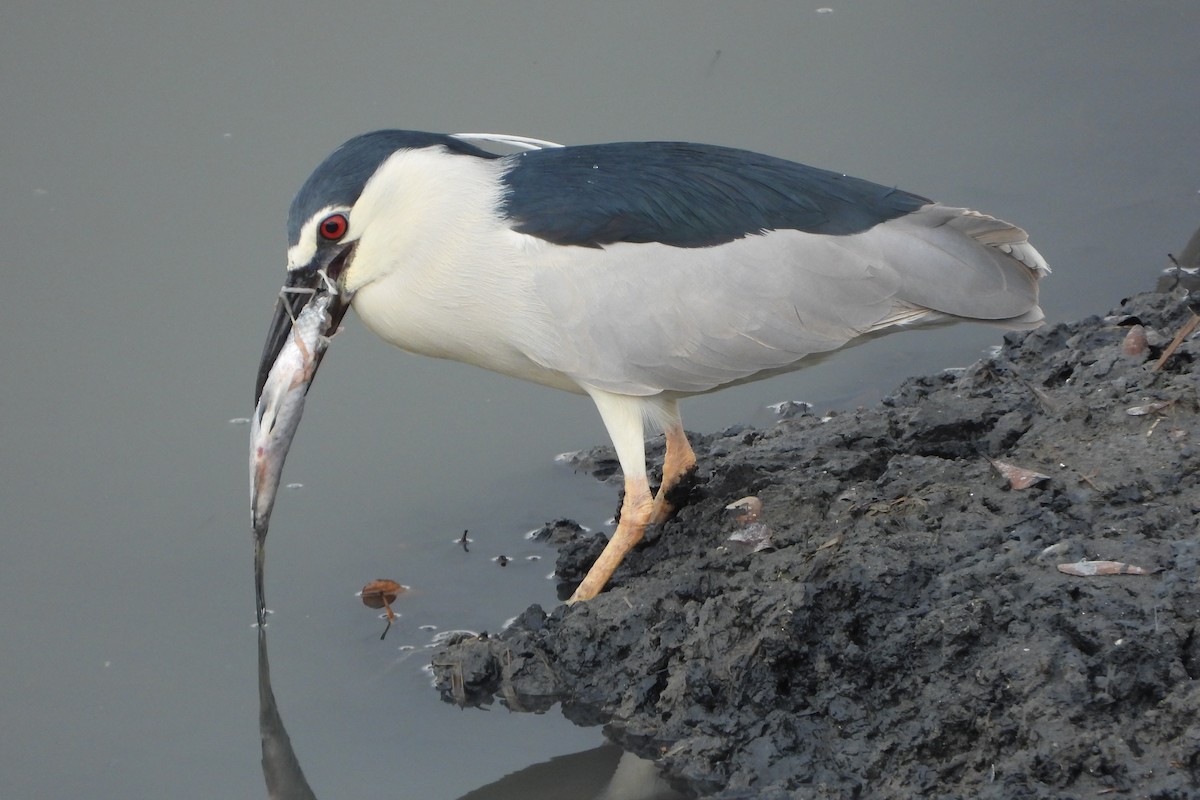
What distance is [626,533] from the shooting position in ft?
14.8

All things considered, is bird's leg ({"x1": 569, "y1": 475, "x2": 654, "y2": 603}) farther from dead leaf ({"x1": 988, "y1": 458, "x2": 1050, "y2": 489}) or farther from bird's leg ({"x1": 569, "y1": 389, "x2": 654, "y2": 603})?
dead leaf ({"x1": 988, "y1": 458, "x2": 1050, "y2": 489})

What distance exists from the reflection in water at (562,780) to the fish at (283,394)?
0.71 meters

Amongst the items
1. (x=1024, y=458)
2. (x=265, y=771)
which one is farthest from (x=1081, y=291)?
(x=265, y=771)

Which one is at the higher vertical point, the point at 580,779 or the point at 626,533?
the point at 626,533

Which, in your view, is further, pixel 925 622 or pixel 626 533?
pixel 626 533

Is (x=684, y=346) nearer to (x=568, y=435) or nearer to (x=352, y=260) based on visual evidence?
(x=352, y=260)

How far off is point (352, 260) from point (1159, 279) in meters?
3.79

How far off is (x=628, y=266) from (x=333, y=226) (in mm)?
892

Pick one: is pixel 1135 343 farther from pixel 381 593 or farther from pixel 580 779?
pixel 381 593

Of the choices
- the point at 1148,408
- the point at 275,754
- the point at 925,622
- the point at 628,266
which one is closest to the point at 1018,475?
the point at 1148,408

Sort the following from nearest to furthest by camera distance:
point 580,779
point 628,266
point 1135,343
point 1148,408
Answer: point 580,779 < point 1148,408 < point 628,266 < point 1135,343

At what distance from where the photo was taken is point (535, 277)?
4.26 metres

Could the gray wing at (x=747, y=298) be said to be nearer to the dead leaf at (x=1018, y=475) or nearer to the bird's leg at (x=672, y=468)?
the bird's leg at (x=672, y=468)

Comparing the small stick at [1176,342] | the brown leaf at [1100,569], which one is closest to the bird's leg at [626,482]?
the brown leaf at [1100,569]
